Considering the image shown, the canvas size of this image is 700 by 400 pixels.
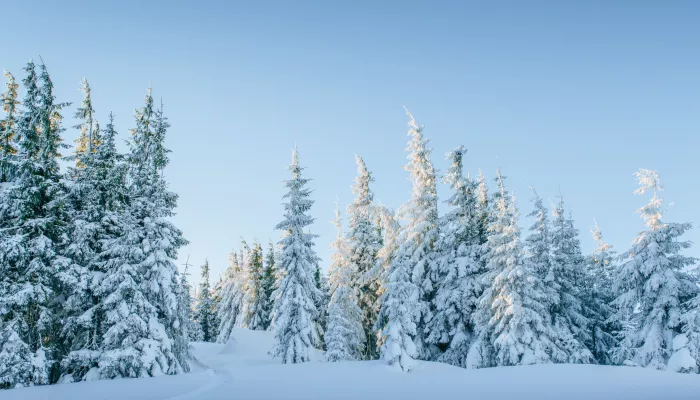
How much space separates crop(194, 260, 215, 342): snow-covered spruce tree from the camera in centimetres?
7012

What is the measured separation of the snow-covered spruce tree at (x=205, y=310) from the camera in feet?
230

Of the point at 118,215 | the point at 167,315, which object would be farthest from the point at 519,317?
the point at 118,215

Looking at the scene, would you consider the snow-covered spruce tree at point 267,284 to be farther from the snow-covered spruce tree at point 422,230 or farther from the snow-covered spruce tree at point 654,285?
the snow-covered spruce tree at point 654,285

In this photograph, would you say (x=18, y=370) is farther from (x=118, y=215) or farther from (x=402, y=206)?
(x=402, y=206)

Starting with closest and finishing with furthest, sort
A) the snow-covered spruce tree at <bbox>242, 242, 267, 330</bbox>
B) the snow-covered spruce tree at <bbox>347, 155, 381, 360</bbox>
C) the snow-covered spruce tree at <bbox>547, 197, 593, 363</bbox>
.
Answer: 1. the snow-covered spruce tree at <bbox>547, 197, 593, 363</bbox>
2. the snow-covered spruce tree at <bbox>347, 155, 381, 360</bbox>
3. the snow-covered spruce tree at <bbox>242, 242, 267, 330</bbox>

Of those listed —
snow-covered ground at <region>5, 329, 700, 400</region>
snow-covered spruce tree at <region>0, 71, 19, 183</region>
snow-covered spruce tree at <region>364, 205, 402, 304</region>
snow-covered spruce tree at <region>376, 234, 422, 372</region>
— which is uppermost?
snow-covered spruce tree at <region>0, 71, 19, 183</region>

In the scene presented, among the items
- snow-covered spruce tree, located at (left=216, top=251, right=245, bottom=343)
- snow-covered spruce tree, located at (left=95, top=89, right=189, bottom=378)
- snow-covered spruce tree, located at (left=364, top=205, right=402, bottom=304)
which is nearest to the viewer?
snow-covered spruce tree, located at (left=95, top=89, right=189, bottom=378)

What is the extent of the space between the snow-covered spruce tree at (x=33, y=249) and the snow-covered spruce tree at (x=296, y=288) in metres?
13.2

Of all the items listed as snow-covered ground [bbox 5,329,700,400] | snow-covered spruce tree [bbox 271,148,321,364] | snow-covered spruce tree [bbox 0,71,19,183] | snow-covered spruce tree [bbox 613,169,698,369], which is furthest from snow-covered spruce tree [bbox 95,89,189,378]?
snow-covered spruce tree [bbox 613,169,698,369]

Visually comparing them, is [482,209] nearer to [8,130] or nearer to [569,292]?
[569,292]

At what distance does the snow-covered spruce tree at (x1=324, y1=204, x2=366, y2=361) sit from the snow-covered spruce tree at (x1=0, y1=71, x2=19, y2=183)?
20717 millimetres

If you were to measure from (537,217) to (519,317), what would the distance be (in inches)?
383

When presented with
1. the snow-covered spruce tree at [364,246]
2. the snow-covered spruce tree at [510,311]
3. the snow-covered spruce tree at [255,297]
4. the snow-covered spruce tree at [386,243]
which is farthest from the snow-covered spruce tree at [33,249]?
the snow-covered spruce tree at [255,297]

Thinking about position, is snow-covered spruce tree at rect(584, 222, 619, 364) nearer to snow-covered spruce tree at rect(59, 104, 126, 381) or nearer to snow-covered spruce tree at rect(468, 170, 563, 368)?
snow-covered spruce tree at rect(468, 170, 563, 368)
